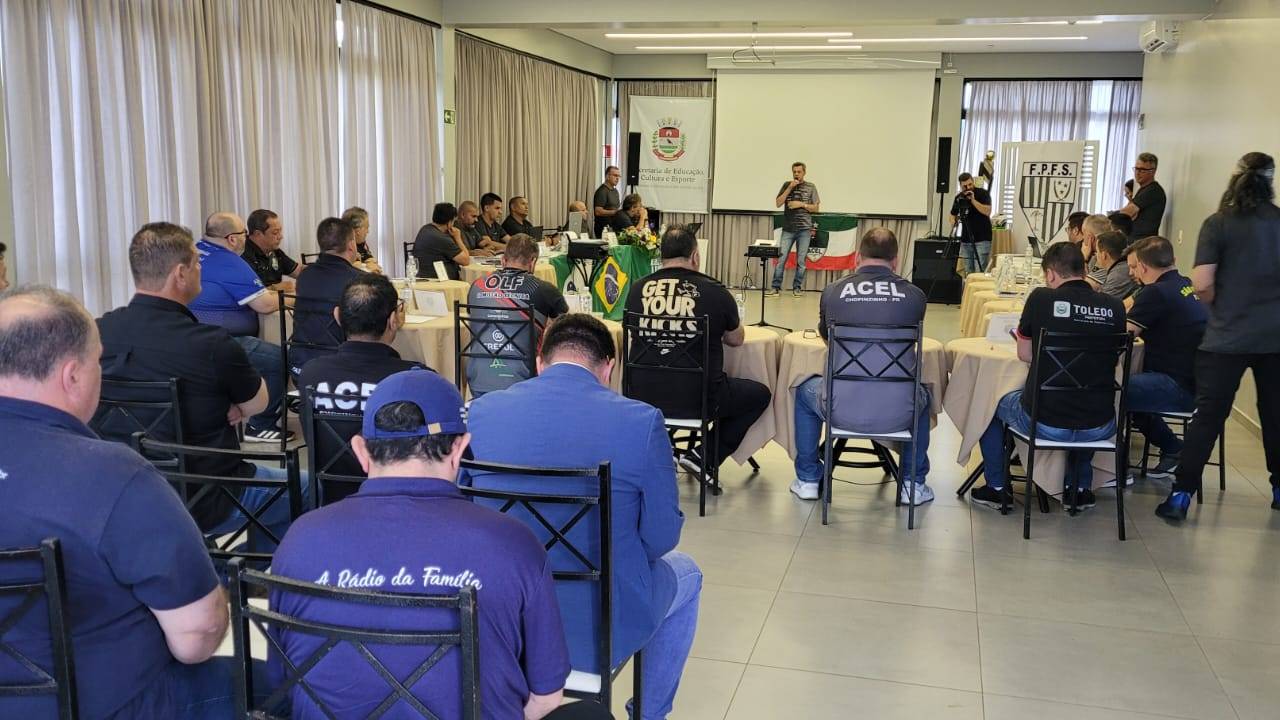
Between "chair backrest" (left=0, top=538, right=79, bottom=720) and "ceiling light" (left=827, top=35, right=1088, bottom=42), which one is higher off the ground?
"ceiling light" (left=827, top=35, right=1088, bottom=42)

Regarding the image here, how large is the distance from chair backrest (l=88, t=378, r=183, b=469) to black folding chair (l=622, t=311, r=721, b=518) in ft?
6.82

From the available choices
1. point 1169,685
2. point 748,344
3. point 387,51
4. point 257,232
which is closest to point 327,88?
point 387,51

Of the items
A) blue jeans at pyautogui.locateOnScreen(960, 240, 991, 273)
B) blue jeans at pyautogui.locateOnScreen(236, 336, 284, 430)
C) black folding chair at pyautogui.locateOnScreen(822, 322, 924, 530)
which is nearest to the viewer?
black folding chair at pyautogui.locateOnScreen(822, 322, 924, 530)

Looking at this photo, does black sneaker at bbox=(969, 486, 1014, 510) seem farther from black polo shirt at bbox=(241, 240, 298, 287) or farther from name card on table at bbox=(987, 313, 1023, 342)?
black polo shirt at bbox=(241, 240, 298, 287)

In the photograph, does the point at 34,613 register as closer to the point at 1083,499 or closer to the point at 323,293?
the point at 323,293

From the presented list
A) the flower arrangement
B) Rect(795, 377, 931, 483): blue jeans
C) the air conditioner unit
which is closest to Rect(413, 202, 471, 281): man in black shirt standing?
the flower arrangement

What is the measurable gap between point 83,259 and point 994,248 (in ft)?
37.0

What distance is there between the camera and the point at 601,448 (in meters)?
2.20

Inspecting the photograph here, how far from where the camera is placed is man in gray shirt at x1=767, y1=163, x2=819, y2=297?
13219 millimetres

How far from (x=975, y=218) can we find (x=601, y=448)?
11.1 meters

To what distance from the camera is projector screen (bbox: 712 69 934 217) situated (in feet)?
45.3

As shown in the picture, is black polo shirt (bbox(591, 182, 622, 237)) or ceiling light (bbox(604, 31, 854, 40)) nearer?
ceiling light (bbox(604, 31, 854, 40))

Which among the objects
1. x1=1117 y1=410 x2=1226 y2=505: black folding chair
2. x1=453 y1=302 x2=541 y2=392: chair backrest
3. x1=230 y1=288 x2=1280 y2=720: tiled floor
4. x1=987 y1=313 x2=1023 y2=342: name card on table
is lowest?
x1=230 y1=288 x2=1280 y2=720: tiled floor

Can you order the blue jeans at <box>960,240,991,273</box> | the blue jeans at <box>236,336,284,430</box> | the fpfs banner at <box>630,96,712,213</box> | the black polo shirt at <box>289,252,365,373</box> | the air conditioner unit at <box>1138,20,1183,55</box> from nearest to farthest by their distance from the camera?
the black polo shirt at <box>289,252,365,373</box>
the blue jeans at <box>236,336,284,430</box>
the air conditioner unit at <box>1138,20,1183,55</box>
the blue jeans at <box>960,240,991,273</box>
the fpfs banner at <box>630,96,712,213</box>
